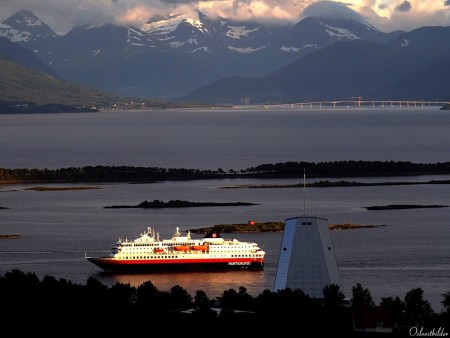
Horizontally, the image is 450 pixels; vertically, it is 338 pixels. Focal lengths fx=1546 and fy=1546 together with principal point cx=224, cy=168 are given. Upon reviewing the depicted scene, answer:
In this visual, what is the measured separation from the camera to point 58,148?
132125 millimetres

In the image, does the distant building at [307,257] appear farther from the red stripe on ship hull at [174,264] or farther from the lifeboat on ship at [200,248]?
the lifeboat on ship at [200,248]

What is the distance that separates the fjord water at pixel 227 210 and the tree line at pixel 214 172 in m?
3.03

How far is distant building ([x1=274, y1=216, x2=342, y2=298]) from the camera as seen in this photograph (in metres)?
40.1

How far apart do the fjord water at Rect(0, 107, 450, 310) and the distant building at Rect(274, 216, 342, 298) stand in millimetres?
3600

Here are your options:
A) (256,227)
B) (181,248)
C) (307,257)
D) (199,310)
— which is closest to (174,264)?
(181,248)

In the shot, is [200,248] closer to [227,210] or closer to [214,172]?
[227,210]

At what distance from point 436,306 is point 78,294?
9782 mm

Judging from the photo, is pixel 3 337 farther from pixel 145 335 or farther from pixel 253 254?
pixel 253 254

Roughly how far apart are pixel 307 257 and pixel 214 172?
56.9 m

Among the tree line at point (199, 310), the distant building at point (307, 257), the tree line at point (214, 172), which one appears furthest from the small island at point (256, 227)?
the tree line at point (214, 172)

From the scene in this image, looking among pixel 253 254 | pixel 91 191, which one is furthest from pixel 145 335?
pixel 91 191

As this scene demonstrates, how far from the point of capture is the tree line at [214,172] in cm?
9381

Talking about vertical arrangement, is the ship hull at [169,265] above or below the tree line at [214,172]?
below

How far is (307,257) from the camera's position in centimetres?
4025
